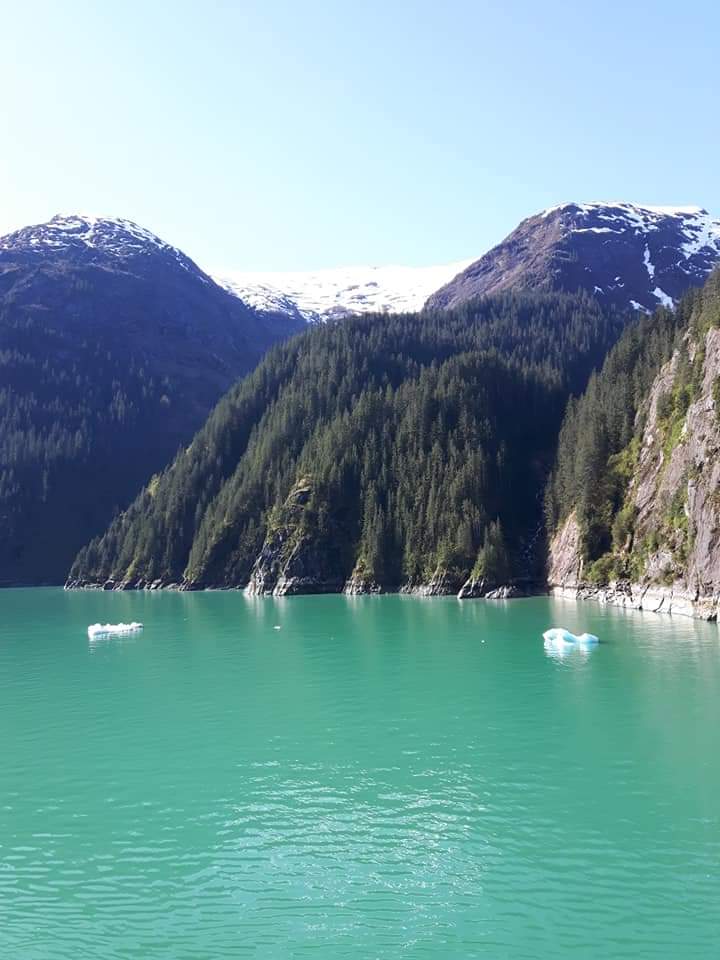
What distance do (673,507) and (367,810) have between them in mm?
100348

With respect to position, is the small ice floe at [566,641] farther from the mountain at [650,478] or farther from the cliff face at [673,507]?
the cliff face at [673,507]

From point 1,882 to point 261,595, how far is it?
167548 mm

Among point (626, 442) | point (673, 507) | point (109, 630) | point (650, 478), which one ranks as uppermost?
point (626, 442)

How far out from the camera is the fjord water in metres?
25.8

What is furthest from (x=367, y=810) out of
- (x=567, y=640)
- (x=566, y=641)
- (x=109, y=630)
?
(x=109, y=630)

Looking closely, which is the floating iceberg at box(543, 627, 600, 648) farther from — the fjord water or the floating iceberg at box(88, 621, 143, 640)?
the floating iceberg at box(88, 621, 143, 640)

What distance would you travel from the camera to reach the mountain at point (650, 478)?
11450 cm

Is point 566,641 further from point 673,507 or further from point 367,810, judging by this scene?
point 367,810

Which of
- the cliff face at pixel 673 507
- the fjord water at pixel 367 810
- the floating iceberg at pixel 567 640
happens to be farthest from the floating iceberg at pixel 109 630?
the cliff face at pixel 673 507

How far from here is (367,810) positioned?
120ft

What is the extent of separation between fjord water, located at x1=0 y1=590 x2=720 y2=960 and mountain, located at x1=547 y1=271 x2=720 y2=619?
42.3 metres

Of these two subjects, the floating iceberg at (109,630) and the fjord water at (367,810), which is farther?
the floating iceberg at (109,630)

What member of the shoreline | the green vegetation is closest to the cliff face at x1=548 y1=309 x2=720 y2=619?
the shoreline

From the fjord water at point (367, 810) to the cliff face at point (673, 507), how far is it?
36852 millimetres
